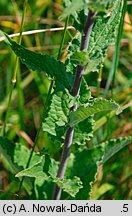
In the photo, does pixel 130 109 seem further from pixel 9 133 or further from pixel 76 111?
pixel 76 111

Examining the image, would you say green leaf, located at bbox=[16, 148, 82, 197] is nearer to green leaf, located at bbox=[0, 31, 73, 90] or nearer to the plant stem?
the plant stem

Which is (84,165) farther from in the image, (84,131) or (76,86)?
(76,86)

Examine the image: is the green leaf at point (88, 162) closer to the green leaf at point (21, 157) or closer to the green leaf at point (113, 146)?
the green leaf at point (113, 146)

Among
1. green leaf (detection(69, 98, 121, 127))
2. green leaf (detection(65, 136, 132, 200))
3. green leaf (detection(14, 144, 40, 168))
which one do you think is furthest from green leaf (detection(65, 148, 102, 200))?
green leaf (detection(69, 98, 121, 127))

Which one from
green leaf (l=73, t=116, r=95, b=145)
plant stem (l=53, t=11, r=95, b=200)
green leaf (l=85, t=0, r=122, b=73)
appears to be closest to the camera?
plant stem (l=53, t=11, r=95, b=200)

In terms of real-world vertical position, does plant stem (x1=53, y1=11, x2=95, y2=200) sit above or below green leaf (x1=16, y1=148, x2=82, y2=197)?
above

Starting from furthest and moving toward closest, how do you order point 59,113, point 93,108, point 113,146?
point 113,146 → point 59,113 → point 93,108

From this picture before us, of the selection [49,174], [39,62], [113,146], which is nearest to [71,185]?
[49,174]

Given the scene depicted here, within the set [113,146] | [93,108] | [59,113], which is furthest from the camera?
[113,146]

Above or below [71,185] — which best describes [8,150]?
above

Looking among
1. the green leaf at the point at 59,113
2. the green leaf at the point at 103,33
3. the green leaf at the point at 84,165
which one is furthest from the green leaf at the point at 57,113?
the green leaf at the point at 84,165
